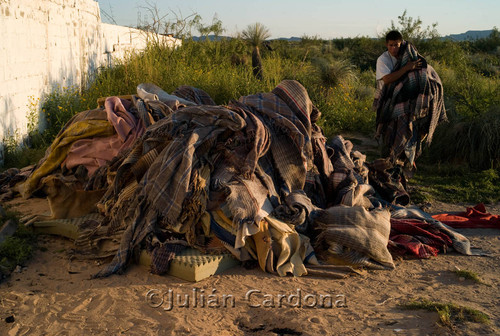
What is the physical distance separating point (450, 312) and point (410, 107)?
363cm

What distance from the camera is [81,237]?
4.32 meters

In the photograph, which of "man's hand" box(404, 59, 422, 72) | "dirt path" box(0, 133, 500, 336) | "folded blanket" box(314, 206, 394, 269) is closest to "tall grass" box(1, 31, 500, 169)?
"man's hand" box(404, 59, 422, 72)

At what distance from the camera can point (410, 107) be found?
6.43 m

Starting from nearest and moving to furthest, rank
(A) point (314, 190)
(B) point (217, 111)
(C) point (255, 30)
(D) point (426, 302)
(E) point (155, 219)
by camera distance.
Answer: (D) point (426, 302) < (E) point (155, 219) < (B) point (217, 111) < (A) point (314, 190) < (C) point (255, 30)

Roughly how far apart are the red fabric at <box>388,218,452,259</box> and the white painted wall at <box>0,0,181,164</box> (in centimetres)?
508

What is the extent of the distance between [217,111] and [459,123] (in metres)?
5.38

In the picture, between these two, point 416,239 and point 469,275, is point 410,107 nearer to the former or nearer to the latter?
point 416,239

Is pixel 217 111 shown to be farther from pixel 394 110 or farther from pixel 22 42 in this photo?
pixel 22 42

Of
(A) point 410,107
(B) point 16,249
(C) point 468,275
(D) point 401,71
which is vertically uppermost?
(D) point 401,71

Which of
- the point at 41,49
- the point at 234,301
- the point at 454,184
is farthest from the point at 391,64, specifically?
the point at 41,49

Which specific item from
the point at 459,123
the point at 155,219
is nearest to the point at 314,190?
the point at 155,219

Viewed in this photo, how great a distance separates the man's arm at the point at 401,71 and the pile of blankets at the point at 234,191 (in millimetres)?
1774

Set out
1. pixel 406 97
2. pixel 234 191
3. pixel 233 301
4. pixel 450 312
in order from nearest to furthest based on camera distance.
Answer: pixel 450 312, pixel 233 301, pixel 234 191, pixel 406 97

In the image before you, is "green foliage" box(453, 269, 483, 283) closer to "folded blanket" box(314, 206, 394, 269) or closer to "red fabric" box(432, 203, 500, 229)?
"folded blanket" box(314, 206, 394, 269)
